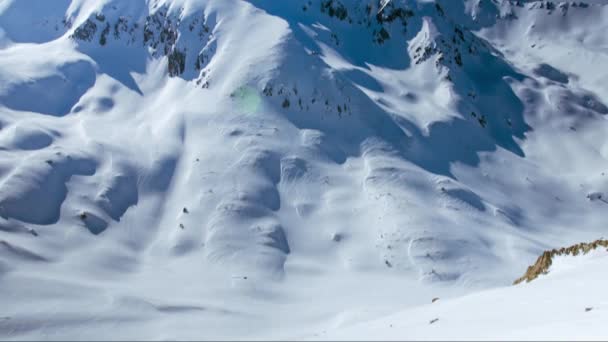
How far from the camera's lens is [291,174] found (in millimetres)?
63156

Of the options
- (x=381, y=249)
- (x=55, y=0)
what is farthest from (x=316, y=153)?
(x=55, y=0)

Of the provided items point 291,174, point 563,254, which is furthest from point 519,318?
point 291,174

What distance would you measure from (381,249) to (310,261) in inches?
320

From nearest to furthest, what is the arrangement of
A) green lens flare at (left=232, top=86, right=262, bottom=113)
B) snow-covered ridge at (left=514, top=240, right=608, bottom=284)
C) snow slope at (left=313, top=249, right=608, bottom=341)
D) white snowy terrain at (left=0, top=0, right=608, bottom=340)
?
snow slope at (left=313, top=249, right=608, bottom=341) < snow-covered ridge at (left=514, top=240, right=608, bottom=284) < white snowy terrain at (left=0, top=0, right=608, bottom=340) < green lens flare at (left=232, top=86, right=262, bottom=113)

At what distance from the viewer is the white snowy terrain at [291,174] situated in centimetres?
3638

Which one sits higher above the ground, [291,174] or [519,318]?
[291,174]

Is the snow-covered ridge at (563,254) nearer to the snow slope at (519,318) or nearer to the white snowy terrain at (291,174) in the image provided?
the white snowy terrain at (291,174)

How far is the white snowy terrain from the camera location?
36.4 meters

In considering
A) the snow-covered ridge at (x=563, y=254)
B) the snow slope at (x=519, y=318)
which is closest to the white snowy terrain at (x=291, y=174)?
the snow slope at (x=519, y=318)

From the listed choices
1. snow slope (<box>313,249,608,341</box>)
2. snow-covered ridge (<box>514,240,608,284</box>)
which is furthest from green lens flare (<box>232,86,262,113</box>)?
snow slope (<box>313,249,608,341</box>)

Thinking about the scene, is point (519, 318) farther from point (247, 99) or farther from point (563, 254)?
point (247, 99)

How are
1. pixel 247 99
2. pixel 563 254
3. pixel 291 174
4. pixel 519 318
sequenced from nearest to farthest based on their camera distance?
pixel 519 318
pixel 563 254
pixel 291 174
pixel 247 99

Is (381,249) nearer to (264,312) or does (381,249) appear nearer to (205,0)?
(264,312)

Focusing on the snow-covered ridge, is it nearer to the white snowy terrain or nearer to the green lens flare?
the white snowy terrain
